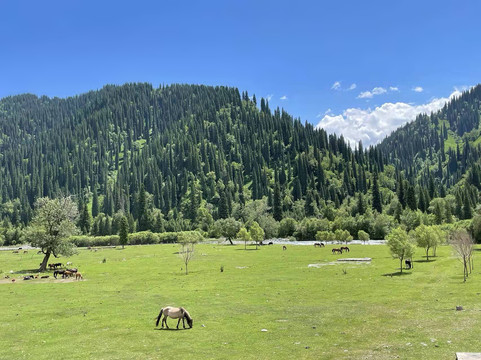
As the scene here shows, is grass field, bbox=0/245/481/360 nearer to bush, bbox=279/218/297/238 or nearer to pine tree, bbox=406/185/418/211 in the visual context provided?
bush, bbox=279/218/297/238

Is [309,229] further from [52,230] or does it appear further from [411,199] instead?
[52,230]

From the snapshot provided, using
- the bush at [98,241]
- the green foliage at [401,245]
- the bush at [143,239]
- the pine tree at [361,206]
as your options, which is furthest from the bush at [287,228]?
the green foliage at [401,245]

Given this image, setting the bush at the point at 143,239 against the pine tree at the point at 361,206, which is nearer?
the bush at the point at 143,239

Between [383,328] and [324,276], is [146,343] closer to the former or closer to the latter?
[383,328]

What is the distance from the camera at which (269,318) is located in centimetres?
2745

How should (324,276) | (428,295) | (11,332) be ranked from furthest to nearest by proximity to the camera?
(324,276)
(428,295)
(11,332)

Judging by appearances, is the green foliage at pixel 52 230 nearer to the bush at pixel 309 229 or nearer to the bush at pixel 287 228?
the bush at pixel 309 229

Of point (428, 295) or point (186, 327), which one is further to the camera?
point (428, 295)

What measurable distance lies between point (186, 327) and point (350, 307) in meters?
14.2

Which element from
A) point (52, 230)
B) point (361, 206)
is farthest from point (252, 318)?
point (361, 206)

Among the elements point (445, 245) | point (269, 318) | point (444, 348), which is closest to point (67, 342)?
point (269, 318)

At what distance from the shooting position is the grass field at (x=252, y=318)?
755 inches

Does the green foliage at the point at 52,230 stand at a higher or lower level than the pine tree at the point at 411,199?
lower

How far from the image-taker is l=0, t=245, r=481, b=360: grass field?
Result: 755 inches
